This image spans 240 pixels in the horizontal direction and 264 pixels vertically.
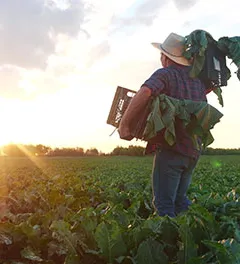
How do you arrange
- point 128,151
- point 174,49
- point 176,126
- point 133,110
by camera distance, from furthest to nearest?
point 128,151 → point 174,49 → point 176,126 → point 133,110

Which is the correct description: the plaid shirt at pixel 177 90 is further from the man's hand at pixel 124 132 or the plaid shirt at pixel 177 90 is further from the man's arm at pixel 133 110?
the man's hand at pixel 124 132

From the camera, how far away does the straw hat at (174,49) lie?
4.44 metres

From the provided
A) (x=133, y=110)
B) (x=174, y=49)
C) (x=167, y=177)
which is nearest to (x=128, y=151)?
(x=174, y=49)

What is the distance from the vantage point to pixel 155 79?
4160 mm

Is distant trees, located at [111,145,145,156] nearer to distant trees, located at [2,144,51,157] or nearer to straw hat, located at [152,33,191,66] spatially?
distant trees, located at [2,144,51,157]

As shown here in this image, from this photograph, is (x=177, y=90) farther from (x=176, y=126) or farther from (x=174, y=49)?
(x=174, y=49)

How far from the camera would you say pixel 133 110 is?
4.14 metres

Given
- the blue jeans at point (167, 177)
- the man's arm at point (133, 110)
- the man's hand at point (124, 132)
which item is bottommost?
the blue jeans at point (167, 177)

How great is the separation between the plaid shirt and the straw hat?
0.28 ft

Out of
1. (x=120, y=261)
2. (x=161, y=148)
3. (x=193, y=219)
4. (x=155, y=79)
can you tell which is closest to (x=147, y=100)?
(x=155, y=79)

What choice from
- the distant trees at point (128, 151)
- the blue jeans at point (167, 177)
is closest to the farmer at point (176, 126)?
the blue jeans at point (167, 177)

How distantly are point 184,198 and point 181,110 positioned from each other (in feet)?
3.37

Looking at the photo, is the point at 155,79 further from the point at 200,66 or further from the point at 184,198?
the point at 184,198

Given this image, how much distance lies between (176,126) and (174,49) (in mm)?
743
